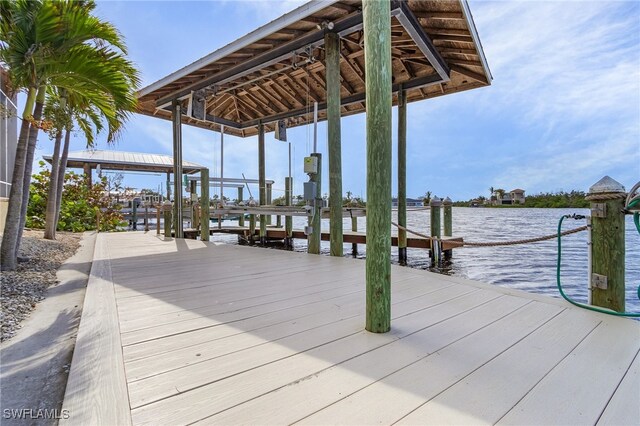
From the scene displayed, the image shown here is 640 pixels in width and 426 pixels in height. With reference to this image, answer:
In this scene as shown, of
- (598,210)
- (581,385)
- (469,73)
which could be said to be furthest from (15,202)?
(469,73)

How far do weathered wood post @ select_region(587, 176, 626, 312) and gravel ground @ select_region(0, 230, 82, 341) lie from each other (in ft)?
11.4

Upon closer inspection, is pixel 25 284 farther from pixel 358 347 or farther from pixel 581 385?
pixel 581 385

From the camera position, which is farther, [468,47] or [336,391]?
[468,47]

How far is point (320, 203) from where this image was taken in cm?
448

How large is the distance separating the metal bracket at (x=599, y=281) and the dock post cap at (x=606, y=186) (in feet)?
1.78

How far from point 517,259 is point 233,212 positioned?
651 cm

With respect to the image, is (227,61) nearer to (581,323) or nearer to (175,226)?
(175,226)

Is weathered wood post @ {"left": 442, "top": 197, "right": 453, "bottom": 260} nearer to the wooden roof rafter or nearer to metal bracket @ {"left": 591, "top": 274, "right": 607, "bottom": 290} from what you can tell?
the wooden roof rafter

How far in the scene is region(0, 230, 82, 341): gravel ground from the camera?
191cm

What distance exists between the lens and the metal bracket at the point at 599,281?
78.6 inches

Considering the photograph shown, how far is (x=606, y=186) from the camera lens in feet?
6.50

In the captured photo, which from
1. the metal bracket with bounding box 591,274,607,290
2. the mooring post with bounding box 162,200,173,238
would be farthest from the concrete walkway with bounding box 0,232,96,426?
the mooring post with bounding box 162,200,173,238

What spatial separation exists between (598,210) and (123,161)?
1687 cm

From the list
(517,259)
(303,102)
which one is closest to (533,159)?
(517,259)
